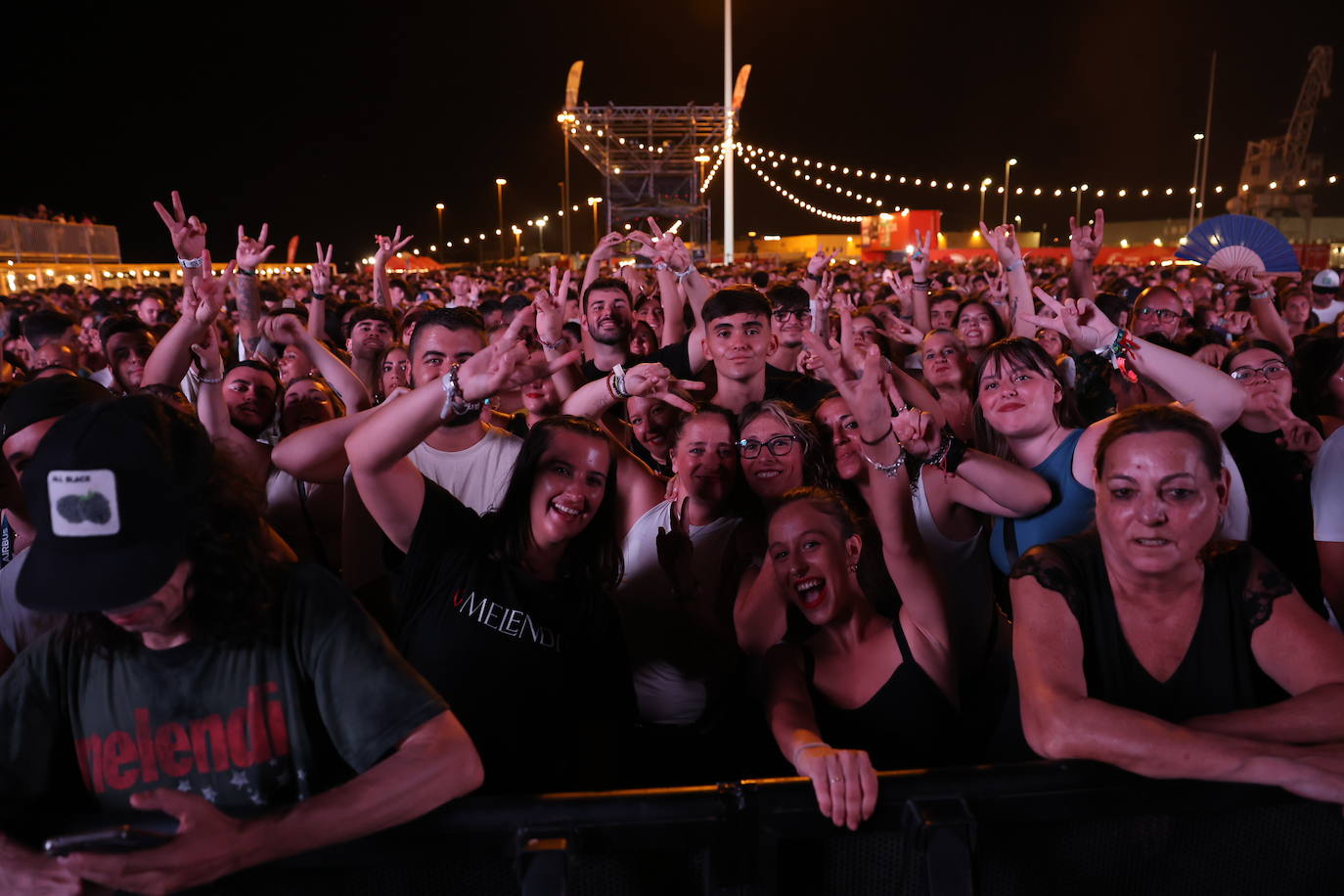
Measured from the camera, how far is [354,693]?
1.43 meters

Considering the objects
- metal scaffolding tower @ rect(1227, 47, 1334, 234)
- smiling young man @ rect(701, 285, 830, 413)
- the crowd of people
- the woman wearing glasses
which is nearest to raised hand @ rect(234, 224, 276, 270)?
the crowd of people

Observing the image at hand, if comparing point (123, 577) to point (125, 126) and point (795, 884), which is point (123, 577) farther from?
point (125, 126)

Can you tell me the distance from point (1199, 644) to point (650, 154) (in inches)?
1266

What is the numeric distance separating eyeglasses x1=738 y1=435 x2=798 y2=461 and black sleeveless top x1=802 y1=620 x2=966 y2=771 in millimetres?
1174

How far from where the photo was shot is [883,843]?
1.43m

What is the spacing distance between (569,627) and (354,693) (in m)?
0.76

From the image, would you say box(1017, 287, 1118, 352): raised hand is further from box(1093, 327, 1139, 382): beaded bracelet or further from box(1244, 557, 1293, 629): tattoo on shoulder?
box(1244, 557, 1293, 629): tattoo on shoulder

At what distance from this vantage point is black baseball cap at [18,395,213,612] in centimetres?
128

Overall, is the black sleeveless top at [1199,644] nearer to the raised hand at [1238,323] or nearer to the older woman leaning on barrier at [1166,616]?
the older woman leaning on barrier at [1166,616]

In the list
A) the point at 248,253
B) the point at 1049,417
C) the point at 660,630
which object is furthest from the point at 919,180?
the point at 660,630

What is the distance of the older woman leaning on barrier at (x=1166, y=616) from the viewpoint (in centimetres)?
174

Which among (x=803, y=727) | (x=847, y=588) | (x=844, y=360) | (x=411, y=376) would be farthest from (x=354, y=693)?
(x=411, y=376)

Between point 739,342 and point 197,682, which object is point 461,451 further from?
point 197,682

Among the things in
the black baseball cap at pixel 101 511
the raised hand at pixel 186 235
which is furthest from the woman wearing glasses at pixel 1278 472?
the raised hand at pixel 186 235
